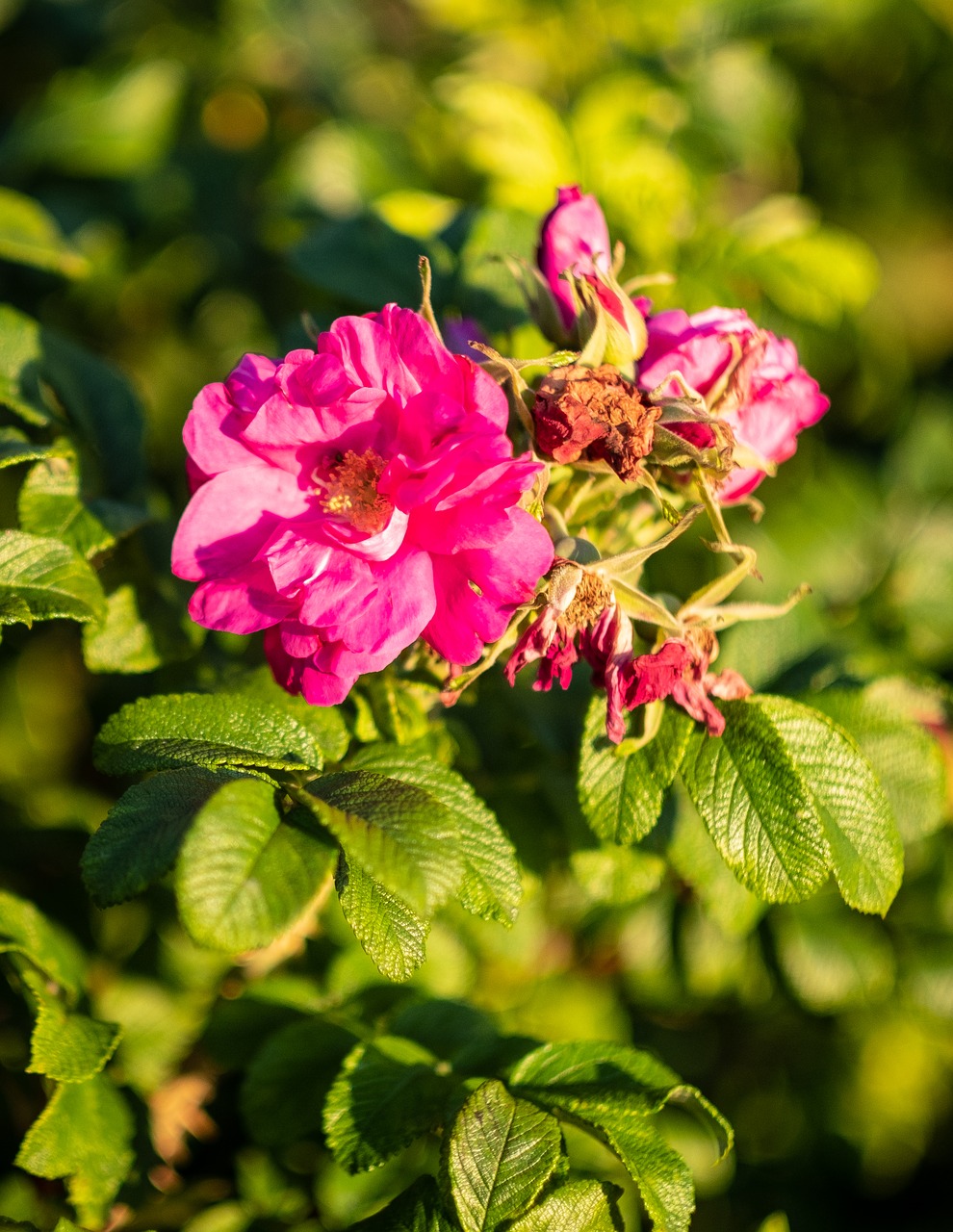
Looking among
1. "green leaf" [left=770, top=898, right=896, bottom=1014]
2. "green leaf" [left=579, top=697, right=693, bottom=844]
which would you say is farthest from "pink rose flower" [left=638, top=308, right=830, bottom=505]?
"green leaf" [left=770, top=898, right=896, bottom=1014]

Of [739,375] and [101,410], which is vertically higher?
[739,375]

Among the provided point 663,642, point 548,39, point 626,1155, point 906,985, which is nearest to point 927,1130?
point 906,985

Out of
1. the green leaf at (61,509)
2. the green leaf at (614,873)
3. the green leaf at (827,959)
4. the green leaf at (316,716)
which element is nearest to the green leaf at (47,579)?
the green leaf at (61,509)

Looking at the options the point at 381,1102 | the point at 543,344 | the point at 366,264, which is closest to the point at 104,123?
the point at 366,264

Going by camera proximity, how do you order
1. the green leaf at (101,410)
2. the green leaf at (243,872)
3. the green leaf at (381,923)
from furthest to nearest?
the green leaf at (101,410) < the green leaf at (381,923) < the green leaf at (243,872)

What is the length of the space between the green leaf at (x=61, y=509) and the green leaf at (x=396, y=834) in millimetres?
559

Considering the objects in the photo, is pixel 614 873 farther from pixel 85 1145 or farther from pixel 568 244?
pixel 568 244

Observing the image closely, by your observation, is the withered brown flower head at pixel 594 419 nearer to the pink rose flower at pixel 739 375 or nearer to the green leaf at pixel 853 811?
the pink rose flower at pixel 739 375

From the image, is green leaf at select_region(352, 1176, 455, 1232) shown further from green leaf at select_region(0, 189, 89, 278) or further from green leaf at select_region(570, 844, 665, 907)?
green leaf at select_region(0, 189, 89, 278)

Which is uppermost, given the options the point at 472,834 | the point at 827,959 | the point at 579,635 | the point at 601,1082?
the point at 579,635

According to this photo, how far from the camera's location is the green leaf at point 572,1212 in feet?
4.09

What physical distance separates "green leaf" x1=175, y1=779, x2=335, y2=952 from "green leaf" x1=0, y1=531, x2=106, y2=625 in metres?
0.37

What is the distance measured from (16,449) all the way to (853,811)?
125 centimetres

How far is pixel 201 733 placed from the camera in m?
1.33
